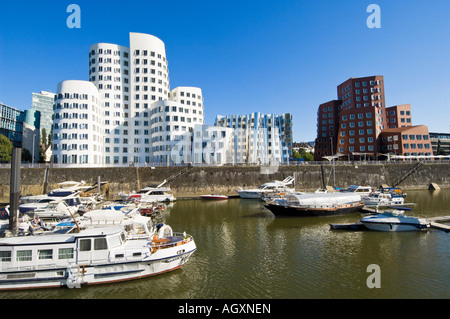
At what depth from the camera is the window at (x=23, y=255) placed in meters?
16.8

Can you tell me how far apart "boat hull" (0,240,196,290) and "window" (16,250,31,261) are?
0.81 m

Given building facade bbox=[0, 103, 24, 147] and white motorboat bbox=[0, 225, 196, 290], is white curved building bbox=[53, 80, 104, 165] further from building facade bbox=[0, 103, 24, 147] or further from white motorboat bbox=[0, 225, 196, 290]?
building facade bbox=[0, 103, 24, 147]

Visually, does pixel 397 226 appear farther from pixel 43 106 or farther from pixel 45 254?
pixel 43 106

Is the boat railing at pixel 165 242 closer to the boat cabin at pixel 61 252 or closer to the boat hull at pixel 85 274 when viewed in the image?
the boat hull at pixel 85 274

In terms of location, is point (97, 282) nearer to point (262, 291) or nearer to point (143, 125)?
point (262, 291)

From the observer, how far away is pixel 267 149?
113 m

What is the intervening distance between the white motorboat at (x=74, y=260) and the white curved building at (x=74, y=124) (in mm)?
59101

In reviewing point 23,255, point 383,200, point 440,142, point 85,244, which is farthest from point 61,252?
point 440,142

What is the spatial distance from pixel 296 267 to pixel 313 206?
19648mm
